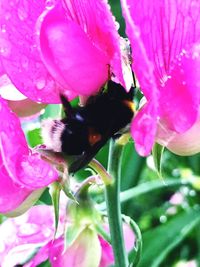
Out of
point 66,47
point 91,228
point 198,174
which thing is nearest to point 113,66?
point 66,47

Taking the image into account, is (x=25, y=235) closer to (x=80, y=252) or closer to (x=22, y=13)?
(x=80, y=252)

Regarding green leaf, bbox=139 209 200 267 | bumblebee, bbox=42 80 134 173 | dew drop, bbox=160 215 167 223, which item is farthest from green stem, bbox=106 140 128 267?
dew drop, bbox=160 215 167 223

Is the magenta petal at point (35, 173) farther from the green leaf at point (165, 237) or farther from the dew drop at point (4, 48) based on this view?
the green leaf at point (165, 237)

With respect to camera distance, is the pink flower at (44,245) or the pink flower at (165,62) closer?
the pink flower at (165,62)

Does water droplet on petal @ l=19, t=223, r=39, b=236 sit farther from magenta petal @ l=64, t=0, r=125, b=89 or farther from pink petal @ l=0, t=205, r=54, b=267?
Answer: magenta petal @ l=64, t=0, r=125, b=89

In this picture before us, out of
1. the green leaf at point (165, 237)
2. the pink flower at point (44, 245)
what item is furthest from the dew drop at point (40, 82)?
the green leaf at point (165, 237)

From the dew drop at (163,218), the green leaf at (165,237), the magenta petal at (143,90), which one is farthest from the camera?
the dew drop at (163,218)

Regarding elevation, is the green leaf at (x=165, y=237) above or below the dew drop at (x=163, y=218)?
above

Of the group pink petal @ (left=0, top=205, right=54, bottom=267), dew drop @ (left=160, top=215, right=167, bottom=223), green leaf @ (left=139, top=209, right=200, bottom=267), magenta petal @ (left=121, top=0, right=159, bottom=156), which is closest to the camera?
magenta petal @ (left=121, top=0, right=159, bottom=156)

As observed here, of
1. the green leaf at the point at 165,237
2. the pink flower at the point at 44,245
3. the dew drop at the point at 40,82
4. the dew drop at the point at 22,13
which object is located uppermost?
the dew drop at the point at 22,13
